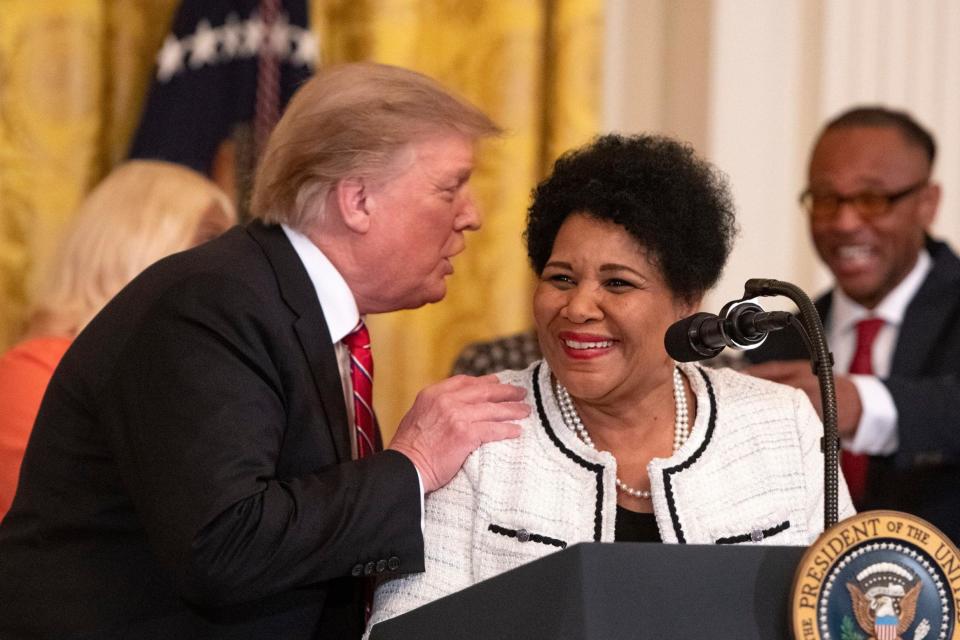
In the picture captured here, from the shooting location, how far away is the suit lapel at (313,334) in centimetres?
259

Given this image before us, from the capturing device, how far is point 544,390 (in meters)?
2.75

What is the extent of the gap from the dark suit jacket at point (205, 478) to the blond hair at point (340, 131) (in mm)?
86

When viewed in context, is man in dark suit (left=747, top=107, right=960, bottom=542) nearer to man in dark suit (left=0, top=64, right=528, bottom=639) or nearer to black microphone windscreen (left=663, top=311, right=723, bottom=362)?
man in dark suit (left=0, top=64, right=528, bottom=639)

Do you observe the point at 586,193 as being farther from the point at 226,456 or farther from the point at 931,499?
the point at 931,499

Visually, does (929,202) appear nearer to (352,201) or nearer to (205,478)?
(352,201)

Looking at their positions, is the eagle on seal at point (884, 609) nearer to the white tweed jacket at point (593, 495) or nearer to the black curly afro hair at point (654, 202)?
the white tweed jacket at point (593, 495)

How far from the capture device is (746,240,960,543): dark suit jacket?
368 centimetres

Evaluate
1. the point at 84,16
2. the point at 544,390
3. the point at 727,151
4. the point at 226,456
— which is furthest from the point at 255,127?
the point at 226,456

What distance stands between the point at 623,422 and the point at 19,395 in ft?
5.12

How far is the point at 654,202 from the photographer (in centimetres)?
264

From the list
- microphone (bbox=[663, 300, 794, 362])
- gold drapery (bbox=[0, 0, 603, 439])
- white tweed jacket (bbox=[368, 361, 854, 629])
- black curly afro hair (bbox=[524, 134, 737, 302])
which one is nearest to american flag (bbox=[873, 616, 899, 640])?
microphone (bbox=[663, 300, 794, 362])

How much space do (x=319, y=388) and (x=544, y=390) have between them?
44 cm

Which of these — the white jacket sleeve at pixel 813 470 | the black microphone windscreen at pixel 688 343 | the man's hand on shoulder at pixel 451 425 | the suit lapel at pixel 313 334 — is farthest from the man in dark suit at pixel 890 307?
the black microphone windscreen at pixel 688 343

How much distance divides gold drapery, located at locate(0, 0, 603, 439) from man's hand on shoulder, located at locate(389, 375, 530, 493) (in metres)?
1.92
